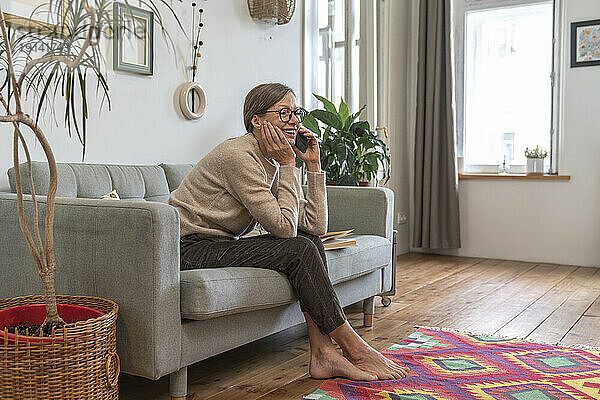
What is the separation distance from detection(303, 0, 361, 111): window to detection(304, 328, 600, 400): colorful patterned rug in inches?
86.2

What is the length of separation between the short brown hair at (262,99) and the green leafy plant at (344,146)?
131 cm

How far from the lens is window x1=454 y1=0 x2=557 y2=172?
16.6ft

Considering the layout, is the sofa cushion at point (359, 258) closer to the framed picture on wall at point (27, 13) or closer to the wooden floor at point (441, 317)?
the wooden floor at point (441, 317)

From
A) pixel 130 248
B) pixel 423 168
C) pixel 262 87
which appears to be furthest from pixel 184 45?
pixel 423 168

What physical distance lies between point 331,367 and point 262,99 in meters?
0.97

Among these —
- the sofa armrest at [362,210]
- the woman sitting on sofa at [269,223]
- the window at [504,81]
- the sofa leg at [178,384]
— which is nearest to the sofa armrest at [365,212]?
the sofa armrest at [362,210]

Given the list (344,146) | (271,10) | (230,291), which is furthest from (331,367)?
(271,10)

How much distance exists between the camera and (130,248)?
5.99ft

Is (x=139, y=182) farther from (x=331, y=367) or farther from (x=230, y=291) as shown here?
(x=331, y=367)

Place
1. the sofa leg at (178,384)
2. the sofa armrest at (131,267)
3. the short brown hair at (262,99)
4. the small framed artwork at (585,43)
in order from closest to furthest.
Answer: the sofa armrest at (131,267) → the sofa leg at (178,384) → the short brown hair at (262,99) → the small framed artwork at (585,43)

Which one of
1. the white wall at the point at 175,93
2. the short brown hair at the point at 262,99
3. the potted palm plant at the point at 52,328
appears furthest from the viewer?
the white wall at the point at 175,93

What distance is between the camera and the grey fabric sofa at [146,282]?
182 cm

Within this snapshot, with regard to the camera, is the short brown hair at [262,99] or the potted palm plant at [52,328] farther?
the short brown hair at [262,99]

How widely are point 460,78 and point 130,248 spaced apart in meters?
4.11
